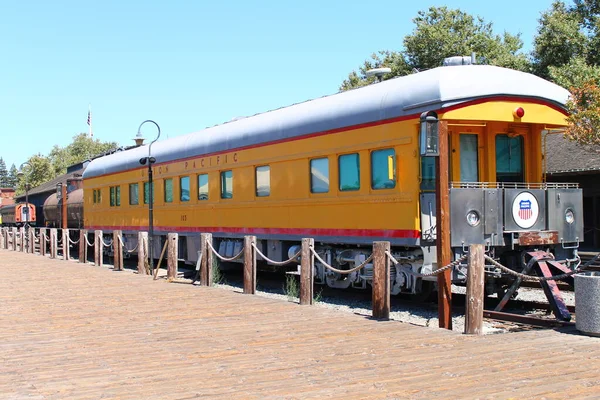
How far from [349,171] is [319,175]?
0.87 m

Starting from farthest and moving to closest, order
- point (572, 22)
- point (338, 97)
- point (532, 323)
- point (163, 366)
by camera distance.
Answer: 1. point (572, 22)
2. point (338, 97)
3. point (532, 323)
4. point (163, 366)

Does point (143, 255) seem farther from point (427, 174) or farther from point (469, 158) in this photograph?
point (469, 158)

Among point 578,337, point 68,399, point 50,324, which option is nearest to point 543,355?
point 578,337

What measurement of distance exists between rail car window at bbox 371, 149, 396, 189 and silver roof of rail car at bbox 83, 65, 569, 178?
542mm

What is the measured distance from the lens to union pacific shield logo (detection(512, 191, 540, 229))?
34.3 feet

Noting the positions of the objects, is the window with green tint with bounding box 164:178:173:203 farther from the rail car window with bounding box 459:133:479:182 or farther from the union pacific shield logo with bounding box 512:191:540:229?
the union pacific shield logo with bounding box 512:191:540:229

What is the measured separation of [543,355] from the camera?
671 cm

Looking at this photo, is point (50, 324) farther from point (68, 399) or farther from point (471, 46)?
point (471, 46)

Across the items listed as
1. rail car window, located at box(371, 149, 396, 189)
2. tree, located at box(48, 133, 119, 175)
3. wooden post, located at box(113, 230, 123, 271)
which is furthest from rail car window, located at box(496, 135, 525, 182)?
tree, located at box(48, 133, 119, 175)

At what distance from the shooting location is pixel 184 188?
17844 millimetres

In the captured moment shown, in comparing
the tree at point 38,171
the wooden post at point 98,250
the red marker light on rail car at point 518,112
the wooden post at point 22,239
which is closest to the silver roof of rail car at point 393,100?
the red marker light on rail car at point 518,112

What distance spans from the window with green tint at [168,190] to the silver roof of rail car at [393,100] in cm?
332

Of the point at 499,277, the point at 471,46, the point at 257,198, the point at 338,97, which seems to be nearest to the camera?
the point at 499,277

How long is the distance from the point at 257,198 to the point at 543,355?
8.43 metres
